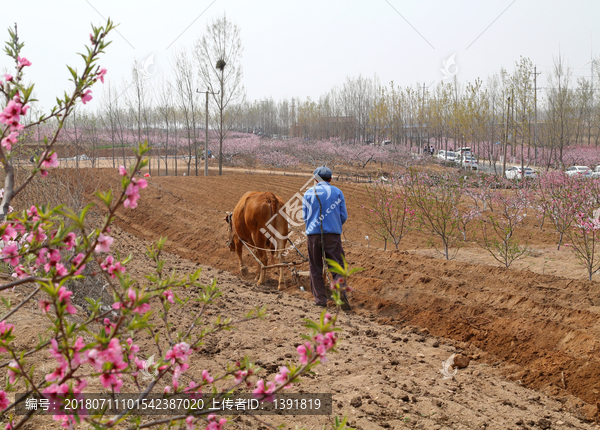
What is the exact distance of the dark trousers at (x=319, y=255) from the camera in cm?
634

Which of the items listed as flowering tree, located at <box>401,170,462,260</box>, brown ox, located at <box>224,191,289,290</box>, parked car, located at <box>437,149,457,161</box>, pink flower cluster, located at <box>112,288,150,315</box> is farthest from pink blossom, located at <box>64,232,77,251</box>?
parked car, located at <box>437,149,457,161</box>

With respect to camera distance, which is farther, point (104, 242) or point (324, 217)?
point (324, 217)

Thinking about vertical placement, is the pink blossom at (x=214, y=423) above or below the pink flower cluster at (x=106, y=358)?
below

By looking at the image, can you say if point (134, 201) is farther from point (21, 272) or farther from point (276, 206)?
point (276, 206)

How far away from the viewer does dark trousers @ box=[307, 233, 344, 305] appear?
634 cm

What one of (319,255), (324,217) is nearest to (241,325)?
(319,255)

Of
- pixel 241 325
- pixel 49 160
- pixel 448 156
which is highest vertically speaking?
pixel 448 156

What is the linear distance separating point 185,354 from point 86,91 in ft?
4.07

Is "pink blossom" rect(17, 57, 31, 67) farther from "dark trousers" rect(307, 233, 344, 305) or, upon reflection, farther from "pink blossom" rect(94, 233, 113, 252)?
"dark trousers" rect(307, 233, 344, 305)

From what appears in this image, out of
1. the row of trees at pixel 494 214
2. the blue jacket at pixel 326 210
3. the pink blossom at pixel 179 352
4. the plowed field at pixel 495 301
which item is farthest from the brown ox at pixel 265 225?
the pink blossom at pixel 179 352

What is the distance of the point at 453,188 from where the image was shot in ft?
32.6

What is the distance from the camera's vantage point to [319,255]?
6.50 m

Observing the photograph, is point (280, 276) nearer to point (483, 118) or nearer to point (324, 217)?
point (324, 217)

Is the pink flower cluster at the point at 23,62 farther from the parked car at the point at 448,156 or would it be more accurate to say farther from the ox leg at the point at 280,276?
the parked car at the point at 448,156
